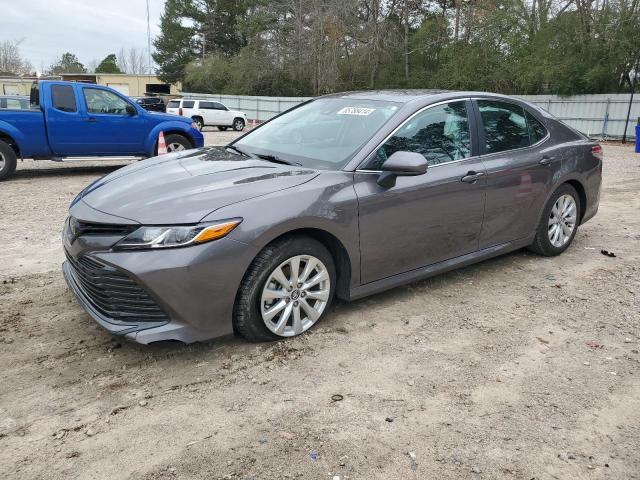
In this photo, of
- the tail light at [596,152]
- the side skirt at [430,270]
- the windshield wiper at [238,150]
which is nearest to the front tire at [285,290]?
the side skirt at [430,270]

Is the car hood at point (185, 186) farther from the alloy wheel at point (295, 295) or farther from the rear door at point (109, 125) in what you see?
the rear door at point (109, 125)

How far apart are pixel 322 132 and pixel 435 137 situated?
0.90m

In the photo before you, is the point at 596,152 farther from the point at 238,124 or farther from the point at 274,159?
the point at 238,124

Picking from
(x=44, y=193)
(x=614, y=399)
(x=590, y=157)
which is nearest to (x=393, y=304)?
(x=614, y=399)

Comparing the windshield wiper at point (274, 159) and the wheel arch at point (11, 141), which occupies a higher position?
the windshield wiper at point (274, 159)

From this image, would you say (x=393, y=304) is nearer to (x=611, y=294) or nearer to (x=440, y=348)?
(x=440, y=348)

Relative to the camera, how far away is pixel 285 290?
3.44 metres

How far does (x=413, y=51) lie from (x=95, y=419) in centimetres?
3461

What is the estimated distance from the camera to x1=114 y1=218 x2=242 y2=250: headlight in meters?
3.03

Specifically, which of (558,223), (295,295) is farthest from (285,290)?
(558,223)

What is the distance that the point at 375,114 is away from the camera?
4137mm

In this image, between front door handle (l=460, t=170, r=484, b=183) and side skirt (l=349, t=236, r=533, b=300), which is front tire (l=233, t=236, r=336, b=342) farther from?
front door handle (l=460, t=170, r=484, b=183)

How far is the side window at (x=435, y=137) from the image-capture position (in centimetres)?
393

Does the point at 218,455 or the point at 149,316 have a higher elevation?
the point at 149,316
